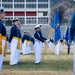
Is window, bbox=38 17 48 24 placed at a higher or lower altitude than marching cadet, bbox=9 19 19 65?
lower

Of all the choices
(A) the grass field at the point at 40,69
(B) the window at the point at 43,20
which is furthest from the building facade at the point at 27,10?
(A) the grass field at the point at 40,69

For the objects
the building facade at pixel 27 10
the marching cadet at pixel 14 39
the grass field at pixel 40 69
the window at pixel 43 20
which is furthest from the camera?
the window at pixel 43 20

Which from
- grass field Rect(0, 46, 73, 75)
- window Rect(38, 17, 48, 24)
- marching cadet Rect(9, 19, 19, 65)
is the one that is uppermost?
marching cadet Rect(9, 19, 19, 65)

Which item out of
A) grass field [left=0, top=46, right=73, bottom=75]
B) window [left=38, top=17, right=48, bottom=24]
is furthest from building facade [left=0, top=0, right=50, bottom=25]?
grass field [left=0, top=46, right=73, bottom=75]

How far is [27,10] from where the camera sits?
96.8 m

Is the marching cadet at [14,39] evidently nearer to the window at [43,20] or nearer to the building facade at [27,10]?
the building facade at [27,10]

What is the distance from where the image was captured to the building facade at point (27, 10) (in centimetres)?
9675

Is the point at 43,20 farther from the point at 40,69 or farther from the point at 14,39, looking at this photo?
the point at 40,69

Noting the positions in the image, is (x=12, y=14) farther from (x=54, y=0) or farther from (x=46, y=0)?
(x=54, y=0)

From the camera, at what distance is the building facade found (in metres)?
96.8

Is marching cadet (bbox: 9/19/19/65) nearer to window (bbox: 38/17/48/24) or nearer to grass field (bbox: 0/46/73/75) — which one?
grass field (bbox: 0/46/73/75)

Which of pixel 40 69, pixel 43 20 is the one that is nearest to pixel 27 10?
pixel 43 20

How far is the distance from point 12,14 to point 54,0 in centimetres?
4699

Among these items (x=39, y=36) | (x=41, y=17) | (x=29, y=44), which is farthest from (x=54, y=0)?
(x=39, y=36)
